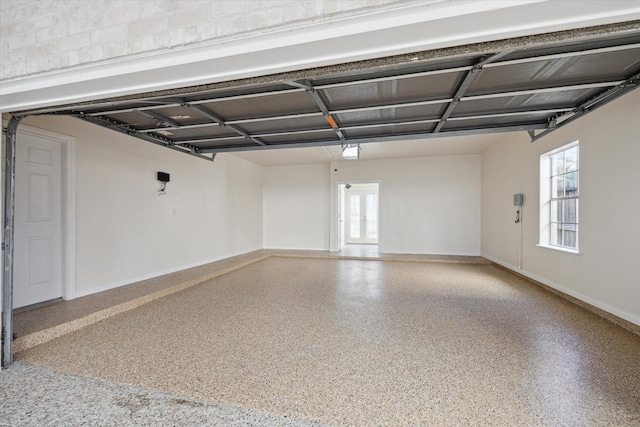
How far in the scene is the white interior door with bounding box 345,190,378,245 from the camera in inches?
402

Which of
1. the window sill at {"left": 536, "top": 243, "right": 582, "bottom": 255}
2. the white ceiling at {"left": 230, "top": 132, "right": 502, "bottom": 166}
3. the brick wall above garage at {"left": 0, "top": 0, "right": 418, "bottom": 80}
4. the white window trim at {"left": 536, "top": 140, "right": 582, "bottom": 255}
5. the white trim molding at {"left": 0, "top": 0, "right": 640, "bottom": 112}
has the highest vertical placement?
the white ceiling at {"left": 230, "top": 132, "right": 502, "bottom": 166}

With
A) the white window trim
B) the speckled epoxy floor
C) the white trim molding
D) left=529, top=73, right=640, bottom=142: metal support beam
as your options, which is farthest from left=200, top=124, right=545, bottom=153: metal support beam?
the white trim molding

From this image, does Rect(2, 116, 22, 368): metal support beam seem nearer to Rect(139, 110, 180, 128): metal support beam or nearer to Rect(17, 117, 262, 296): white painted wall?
Rect(139, 110, 180, 128): metal support beam

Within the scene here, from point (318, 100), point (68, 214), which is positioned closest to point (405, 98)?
point (318, 100)

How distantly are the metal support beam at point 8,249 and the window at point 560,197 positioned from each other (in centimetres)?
573

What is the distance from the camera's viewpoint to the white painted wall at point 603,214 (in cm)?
267

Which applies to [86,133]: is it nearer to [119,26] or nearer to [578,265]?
[119,26]

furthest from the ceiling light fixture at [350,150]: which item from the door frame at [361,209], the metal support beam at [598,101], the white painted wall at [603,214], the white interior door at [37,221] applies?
the door frame at [361,209]

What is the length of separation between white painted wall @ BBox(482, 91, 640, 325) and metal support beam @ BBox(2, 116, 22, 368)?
5316mm

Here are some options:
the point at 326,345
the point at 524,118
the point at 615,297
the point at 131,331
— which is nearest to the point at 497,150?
the point at 524,118

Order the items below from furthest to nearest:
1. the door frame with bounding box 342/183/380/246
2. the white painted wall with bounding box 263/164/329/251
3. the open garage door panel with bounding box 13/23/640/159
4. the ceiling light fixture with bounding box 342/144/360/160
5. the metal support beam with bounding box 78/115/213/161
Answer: the door frame with bounding box 342/183/380/246 → the white painted wall with bounding box 263/164/329/251 → the ceiling light fixture with bounding box 342/144/360/160 → the metal support beam with bounding box 78/115/213/161 → the open garage door panel with bounding box 13/23/640/159

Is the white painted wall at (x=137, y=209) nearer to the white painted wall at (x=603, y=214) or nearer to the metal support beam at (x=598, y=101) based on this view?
the metal support beam at (x=598, y=101)

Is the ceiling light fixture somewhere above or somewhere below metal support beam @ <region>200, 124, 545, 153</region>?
below

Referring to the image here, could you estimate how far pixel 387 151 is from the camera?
665 centimetres
